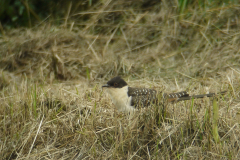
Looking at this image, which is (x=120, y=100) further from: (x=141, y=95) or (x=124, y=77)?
(x=124, y=77)

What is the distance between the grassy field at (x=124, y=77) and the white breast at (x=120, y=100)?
0.35ft

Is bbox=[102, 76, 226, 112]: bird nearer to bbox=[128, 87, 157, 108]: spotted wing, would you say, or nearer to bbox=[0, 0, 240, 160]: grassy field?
bbox=[128, 87, 157, 108]: spotted wing

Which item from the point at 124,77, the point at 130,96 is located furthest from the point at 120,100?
the point at 124,77

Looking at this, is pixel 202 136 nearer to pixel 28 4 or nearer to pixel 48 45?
pixel 48 45

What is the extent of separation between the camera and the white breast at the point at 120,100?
4624mm

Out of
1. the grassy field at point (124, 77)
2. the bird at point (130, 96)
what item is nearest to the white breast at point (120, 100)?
the bird at point (130, 96)

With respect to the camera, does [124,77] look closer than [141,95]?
No

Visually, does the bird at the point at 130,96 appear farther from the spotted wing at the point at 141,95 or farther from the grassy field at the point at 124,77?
the grassy field at the point at 124,77

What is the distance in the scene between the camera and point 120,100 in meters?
4.65

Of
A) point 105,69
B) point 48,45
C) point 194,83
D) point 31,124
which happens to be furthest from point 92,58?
point 31,124

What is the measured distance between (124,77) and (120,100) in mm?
1627

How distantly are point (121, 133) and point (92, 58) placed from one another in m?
3.16

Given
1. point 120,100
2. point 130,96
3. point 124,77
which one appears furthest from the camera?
point 124,77

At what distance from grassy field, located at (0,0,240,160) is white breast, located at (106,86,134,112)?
0.11 meters
